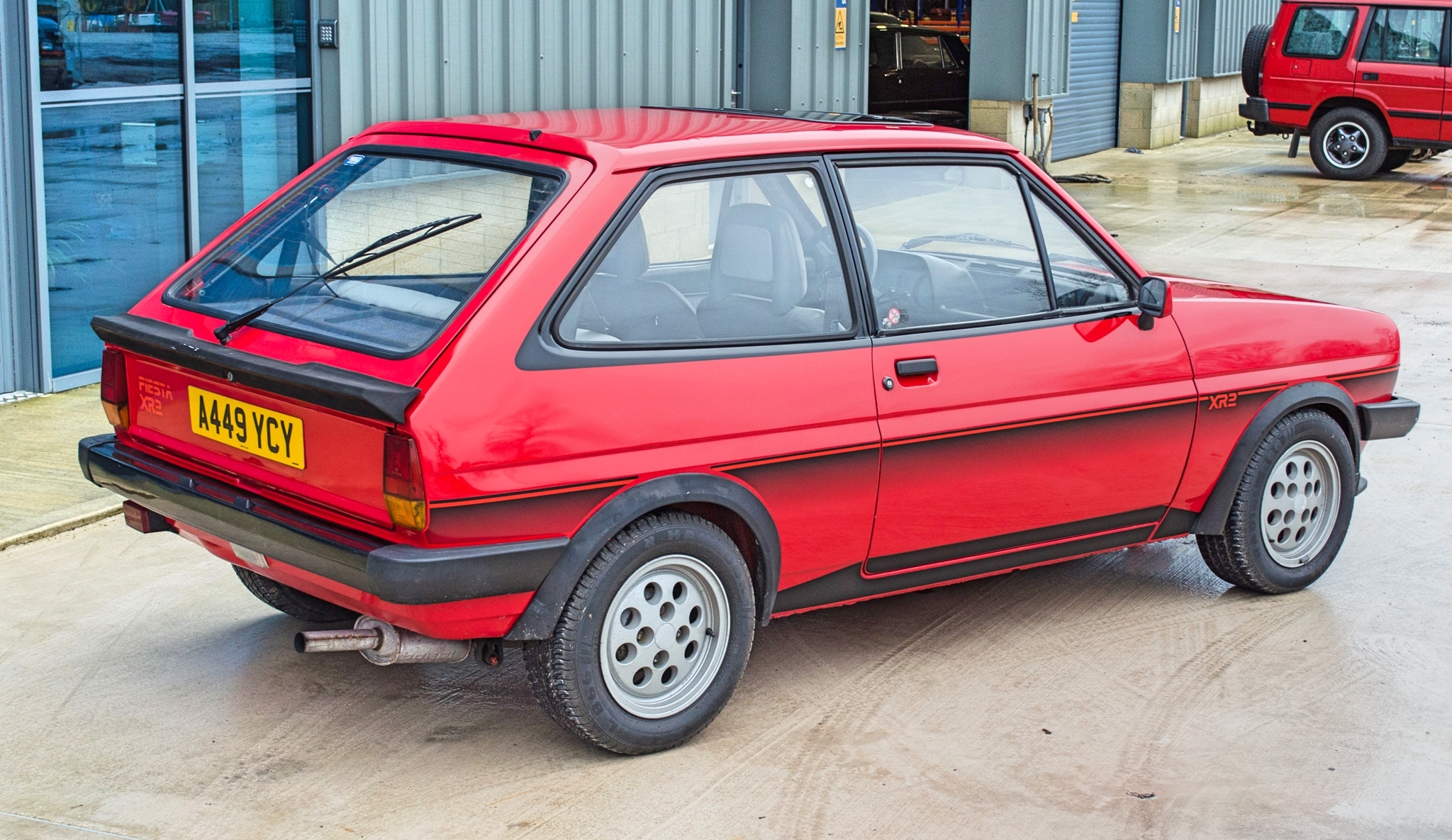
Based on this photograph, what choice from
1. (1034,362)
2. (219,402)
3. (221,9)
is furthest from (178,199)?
(1034,362)

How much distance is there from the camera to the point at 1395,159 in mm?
20578

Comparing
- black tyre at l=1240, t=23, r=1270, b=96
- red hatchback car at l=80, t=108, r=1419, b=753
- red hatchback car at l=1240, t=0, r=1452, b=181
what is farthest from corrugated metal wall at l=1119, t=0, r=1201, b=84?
red hatchback car at l=80, t=108, r=1419, b=753

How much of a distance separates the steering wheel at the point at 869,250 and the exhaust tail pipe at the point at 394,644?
1.46 metres

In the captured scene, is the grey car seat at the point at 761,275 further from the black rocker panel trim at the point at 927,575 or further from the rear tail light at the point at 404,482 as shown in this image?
the rear tail light at the point at 404,482

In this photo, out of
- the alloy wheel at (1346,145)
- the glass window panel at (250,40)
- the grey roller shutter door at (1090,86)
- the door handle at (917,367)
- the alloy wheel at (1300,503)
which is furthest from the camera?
the grey roller shutter door at (1090,86)

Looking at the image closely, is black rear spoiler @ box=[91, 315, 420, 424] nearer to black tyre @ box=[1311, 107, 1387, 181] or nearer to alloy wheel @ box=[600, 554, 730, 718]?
alloy wheel @ box=[600, 554, 730, 718]

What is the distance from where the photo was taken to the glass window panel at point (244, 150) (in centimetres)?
873

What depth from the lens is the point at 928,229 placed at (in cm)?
477

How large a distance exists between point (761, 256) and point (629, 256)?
0.44m

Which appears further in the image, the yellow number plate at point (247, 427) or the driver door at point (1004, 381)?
the driver door at point (1004, 381)

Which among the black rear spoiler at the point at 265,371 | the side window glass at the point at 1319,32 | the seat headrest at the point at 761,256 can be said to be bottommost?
the black rear spoiler at the point at 265,371

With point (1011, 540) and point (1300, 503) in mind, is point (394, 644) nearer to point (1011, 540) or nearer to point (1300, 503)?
point (1011, 540)

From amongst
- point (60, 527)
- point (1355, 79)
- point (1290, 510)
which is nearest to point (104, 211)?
point (60, 527)

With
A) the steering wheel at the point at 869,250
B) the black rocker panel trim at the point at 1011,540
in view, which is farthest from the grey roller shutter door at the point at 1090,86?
the steering wheel at the point at 869,250
